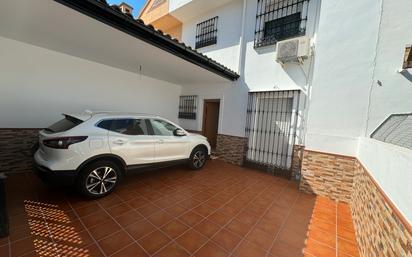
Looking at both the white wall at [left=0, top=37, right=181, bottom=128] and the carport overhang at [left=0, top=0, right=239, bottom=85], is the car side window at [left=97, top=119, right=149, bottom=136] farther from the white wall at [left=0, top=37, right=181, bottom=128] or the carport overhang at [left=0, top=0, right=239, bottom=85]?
the white wall at [left=0, top=37, right=181, bottom=128]

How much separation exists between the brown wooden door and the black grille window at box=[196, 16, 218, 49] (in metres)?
2.30

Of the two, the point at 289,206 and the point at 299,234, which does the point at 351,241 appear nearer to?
the point at 299,234

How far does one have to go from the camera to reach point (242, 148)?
18.8 ft

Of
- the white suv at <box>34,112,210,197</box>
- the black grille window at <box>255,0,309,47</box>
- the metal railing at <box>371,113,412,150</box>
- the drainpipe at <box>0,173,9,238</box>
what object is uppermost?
the black grille window at <box>255,0,309,47</box>

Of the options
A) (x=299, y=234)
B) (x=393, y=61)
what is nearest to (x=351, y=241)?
(x=299, y=234)

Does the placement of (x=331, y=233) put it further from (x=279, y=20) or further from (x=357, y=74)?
(x=279, y=20)

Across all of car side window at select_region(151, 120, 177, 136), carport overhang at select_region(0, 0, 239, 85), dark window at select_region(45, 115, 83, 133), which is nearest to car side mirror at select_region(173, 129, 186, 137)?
car side window at select_region(151, 120, 177, 136)

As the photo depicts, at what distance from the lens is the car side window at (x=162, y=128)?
13.1 ft

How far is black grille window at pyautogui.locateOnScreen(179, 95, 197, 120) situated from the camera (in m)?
7.20

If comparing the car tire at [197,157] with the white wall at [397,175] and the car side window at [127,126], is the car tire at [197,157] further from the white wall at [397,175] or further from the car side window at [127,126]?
the white wall at [397,175]

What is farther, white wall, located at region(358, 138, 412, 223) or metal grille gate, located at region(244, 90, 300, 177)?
metal grille gate, located at region(244, 90, 300, 177)

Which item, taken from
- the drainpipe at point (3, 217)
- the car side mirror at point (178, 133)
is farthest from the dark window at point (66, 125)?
the car side mirror at point (178, 133)

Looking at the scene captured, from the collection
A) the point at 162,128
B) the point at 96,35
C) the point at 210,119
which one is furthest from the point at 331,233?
the point at 210,119

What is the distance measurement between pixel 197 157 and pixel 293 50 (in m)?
3.75
